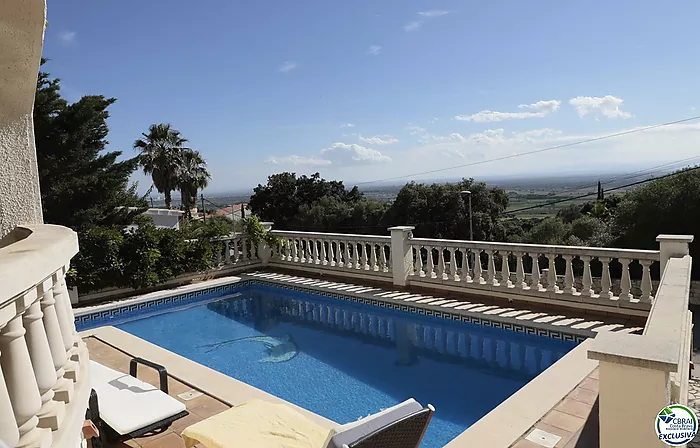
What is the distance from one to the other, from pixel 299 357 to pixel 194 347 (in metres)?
1.96

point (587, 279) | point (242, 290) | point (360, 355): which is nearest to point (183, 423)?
point (360, 355)

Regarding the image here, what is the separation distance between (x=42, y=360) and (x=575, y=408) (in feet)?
13.1

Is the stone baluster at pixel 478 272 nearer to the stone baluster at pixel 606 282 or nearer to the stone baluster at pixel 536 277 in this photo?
the stone baluster at pixel 536 277

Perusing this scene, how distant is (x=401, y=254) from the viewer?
9.11 meters

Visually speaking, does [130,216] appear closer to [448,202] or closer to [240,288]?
[240,288]

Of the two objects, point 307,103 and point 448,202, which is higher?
point 307,103

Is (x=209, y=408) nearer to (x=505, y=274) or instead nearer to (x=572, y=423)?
(x=572, y=423)

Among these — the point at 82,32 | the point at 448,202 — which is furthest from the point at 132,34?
the point at 448,202

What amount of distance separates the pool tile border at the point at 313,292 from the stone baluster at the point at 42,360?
639 cm

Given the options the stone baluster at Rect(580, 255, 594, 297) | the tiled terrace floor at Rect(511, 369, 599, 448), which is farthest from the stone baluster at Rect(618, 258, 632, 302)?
the tiled terrace floor at Rect(511, 369, 599, 448)

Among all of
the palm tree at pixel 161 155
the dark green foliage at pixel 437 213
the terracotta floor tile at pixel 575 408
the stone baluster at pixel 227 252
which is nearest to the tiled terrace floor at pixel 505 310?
the terracotta floor tile at pixel 575 408

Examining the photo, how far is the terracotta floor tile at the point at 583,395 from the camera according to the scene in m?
4.05

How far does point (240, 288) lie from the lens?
11.2 metres

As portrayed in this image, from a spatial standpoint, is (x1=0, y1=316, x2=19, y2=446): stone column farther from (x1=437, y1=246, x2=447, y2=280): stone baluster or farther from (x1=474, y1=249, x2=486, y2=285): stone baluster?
(x1=437, y1=246, x2=447, y2=280): stone baluster
